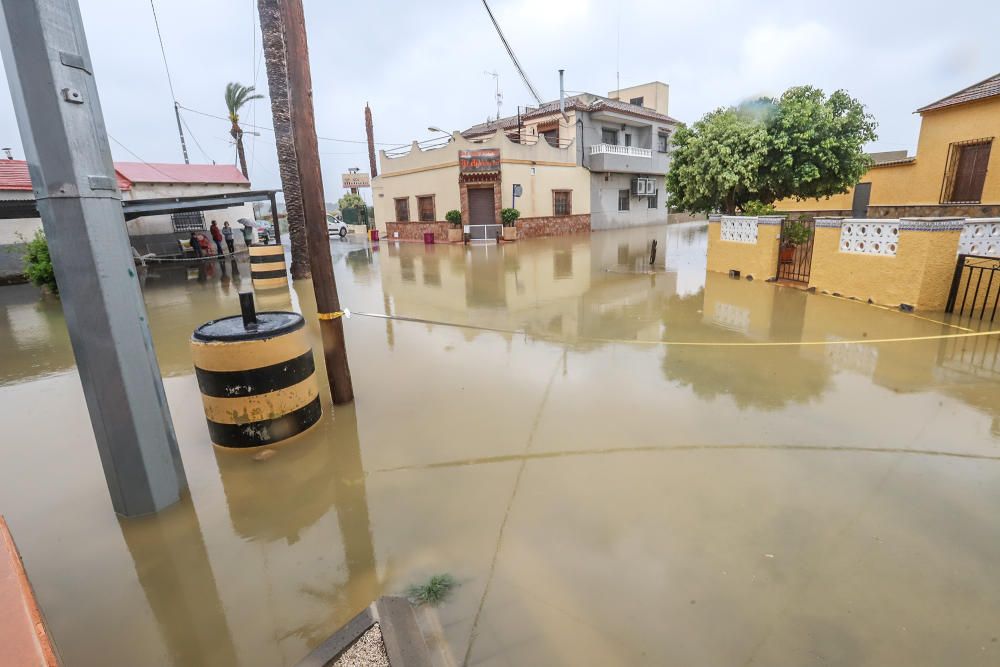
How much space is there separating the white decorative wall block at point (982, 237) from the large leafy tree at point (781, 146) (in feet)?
14.1

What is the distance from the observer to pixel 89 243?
274 centimetres

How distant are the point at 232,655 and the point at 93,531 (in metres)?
1.66

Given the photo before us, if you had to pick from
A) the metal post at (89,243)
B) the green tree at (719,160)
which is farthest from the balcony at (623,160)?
the metal post at (89,243)

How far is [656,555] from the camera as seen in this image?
2615 millimetres

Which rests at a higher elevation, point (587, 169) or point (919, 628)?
point (587, 169)

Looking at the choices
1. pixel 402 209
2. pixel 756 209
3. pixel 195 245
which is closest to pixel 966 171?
pixel 756 209

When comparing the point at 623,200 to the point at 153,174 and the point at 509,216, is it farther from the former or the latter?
the point at 153,174

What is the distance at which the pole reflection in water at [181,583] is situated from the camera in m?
2.19

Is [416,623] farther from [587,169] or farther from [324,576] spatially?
[587,169]

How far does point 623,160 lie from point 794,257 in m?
20.3

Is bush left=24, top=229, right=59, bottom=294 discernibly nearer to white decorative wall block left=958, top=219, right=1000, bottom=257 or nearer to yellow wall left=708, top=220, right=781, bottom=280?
yellow wall left=708, top=220, right=781, bottom=280

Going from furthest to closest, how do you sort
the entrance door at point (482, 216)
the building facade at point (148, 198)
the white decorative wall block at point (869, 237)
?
the entrance door at point (482, 216) < the building facade at point (148, 198) < the white decorative wall block at point (869, 237)

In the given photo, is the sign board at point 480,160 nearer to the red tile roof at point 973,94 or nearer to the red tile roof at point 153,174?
the red tile roof at point 153,174

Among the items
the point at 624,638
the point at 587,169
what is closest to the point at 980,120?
the point at 587,169
